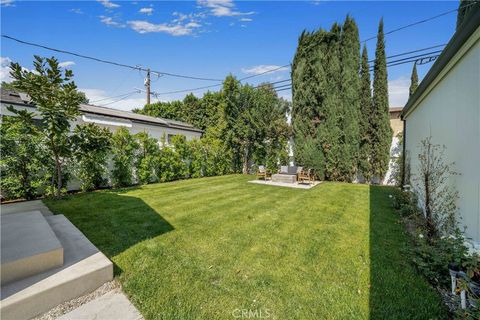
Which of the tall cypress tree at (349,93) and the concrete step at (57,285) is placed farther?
the tall cypress tree at (349,93)

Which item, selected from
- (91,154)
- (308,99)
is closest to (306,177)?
(308,99)

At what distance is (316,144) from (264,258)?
10157 mm

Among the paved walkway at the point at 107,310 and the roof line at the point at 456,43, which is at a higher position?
the roof line at the point at 456,43

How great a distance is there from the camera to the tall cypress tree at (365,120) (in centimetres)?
1209

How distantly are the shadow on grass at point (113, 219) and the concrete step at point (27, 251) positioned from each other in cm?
76

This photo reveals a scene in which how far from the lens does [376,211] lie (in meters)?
6.48

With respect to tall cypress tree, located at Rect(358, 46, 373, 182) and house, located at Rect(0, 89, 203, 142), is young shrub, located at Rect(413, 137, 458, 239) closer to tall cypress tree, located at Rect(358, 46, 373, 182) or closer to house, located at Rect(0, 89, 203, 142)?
tall cypress tree, located at Rect(358, 46, 373, 182)

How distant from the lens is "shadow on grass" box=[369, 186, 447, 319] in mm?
2406

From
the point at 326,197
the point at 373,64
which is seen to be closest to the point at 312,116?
the point at 373,64

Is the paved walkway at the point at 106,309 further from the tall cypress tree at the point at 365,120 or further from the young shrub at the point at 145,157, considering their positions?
the tall cypress tree at the point at 365,120

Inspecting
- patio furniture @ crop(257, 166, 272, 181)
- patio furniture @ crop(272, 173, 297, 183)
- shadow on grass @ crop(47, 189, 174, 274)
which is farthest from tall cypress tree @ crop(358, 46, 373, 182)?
shadow on grass @ crop(47, 189, 174, 274)

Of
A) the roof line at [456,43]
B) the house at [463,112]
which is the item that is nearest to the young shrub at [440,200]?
the house at [463,112]

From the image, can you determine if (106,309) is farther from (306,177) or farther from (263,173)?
(263,173)

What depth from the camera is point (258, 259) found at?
3.53 metres
